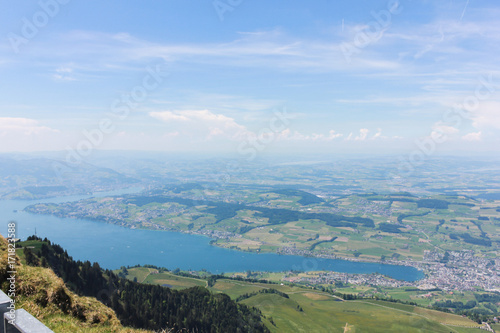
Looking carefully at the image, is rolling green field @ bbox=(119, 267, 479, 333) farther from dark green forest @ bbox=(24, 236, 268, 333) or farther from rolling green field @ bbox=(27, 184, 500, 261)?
rolling green field @ bbox=(27, 184, 500, 261)

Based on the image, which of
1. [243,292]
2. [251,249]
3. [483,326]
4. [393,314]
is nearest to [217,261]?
[251,249]

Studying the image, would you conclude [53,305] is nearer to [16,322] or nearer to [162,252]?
[16,322]

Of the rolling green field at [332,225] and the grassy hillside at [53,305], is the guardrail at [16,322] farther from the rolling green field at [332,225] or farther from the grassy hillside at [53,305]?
the rolling green field at [332,225]

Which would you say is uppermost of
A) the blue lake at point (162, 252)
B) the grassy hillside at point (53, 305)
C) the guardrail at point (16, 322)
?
the guardrail at point (16, 322)

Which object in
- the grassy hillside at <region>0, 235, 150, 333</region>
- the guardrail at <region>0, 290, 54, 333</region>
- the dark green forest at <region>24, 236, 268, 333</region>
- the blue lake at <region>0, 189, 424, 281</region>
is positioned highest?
the guardrail at <region>0, 290, 54, 333</region>

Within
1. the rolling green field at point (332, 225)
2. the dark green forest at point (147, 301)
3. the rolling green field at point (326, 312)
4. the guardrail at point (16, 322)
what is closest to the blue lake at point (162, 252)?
the rolling green field at point (332, 225)

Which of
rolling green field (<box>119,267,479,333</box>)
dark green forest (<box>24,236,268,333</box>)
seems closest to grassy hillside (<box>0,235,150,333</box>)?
dark green forest (<box>24,236,268,333</box>)

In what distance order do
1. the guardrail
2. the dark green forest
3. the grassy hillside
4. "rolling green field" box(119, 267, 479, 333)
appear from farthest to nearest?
"rolling green field" box(119, 267, 479, 333), the dark green forest, the grassy hillside, the guardrail

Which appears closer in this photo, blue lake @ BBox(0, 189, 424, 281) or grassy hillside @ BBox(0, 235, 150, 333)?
grassy hillside @ BBox(0, 235, 150, 333)
